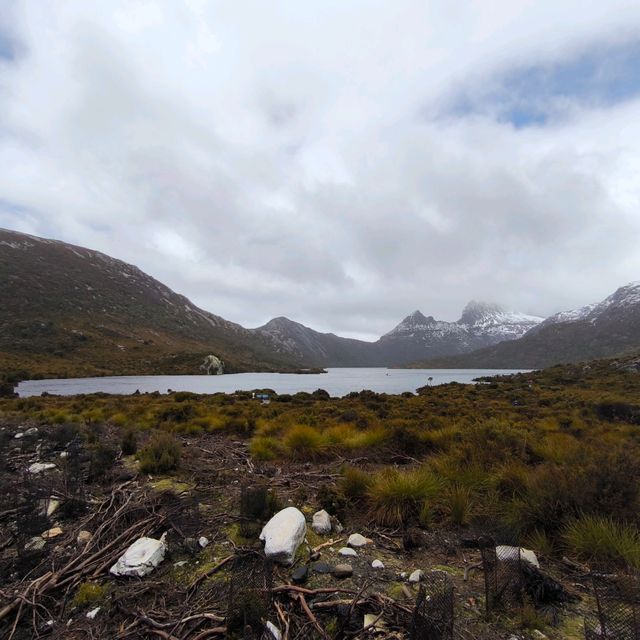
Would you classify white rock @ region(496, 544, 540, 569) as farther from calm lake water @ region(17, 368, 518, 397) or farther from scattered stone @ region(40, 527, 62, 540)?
calm lake water @ region(17, 368, 518, 397)

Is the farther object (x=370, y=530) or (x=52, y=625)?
(x=370, y=530)

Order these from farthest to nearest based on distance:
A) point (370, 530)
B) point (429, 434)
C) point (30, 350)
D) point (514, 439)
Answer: point (30, 350) < point (429, 434) < point (514, 439) < point (370, 530)

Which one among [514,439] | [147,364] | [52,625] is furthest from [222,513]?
[147,364]

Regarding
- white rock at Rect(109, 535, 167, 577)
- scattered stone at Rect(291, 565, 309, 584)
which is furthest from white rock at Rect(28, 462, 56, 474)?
scattered stone at Rect(291, 565, 309, 584)

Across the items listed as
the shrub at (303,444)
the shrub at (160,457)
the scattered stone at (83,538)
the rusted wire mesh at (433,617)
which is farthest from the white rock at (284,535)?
the shrub at (303,444)

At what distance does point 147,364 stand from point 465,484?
93006mm

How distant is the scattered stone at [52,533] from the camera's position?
202 inches

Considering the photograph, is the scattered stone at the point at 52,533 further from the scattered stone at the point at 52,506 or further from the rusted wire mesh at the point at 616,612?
the rusted wire mesh at the point at 616,612

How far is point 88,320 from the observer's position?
106 m

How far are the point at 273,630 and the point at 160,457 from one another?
20.1ft

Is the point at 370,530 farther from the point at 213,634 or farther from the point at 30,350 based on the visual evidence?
the point at 30,350

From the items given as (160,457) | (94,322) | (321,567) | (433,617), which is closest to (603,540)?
(433,617)

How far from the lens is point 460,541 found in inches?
190

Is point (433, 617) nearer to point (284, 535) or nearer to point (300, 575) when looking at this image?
point (300, 575)
